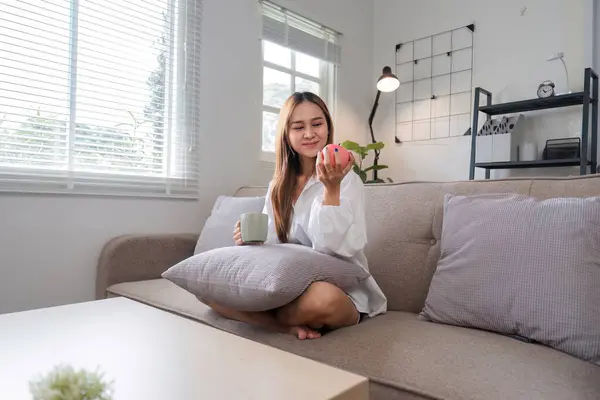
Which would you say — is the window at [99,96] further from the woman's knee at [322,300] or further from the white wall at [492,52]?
the white wall at [492,52]

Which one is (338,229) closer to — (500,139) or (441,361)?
(441,361)

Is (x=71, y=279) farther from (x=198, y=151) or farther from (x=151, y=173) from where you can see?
(x=198, y=151)

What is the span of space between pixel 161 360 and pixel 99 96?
1.62 metres

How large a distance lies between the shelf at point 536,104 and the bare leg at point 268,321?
223 centimetres

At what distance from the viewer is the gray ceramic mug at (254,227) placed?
1.20m

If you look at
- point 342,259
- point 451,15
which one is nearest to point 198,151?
point 342,259

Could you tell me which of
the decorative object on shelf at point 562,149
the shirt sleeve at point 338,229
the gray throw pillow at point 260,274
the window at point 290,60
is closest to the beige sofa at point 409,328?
the gray throw pillow at point 260,274

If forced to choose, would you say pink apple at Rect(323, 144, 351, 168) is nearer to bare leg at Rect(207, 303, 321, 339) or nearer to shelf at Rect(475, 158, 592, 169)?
bare leg at Rect(207, 303, 321, 339)

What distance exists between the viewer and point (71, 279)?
1.87 m

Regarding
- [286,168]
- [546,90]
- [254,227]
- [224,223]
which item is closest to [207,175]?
[224,223]

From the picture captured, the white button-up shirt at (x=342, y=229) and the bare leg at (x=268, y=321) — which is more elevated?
the white button-up shirt at (x=342, y=229)

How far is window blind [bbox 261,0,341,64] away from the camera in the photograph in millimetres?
2760

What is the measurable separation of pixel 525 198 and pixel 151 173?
1.67 m

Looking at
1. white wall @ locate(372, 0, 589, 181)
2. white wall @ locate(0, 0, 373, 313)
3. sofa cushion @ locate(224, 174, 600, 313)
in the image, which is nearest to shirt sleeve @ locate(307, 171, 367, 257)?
sofa cushion @ locate(224, 174, 600, 313)
